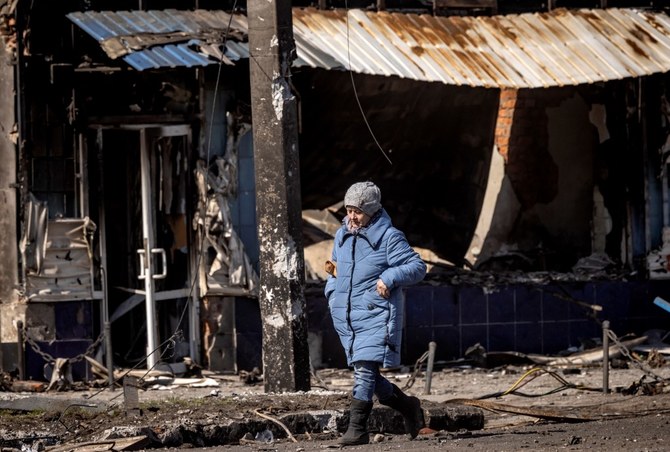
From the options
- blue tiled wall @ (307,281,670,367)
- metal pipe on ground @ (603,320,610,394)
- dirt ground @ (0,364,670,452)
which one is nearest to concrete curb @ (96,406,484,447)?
dirt ground @ (0,364,670,452)

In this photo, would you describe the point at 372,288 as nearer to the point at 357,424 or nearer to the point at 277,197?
the point at 357,424

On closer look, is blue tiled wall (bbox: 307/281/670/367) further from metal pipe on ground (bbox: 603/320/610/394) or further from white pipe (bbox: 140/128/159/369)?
metal pipe on ground (bbox: 603/320/610/394)

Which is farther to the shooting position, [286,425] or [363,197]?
[286,425]

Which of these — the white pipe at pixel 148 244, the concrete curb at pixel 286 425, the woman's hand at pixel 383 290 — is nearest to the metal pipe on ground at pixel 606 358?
the concrete curb at pixel 286 425

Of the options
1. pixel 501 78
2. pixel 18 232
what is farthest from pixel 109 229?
pixel 501 78

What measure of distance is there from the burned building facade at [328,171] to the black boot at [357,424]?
120 inches

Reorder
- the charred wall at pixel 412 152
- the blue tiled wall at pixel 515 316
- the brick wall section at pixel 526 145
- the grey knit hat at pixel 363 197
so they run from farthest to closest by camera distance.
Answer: the brick wall section at pixel 526 145, the charred wall at pixel 412 152, the blue tiled wall at pixel 515 316, the grey knit hat at pixel 363 197

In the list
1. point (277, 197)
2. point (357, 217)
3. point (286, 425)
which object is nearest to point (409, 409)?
point (286, 425)

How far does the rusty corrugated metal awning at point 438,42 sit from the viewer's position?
1450 cm

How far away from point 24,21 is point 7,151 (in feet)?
3.93

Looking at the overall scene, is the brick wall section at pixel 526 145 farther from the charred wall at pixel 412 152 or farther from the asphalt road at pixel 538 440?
the asphalt road at pixel 538 440

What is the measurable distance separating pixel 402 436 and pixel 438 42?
6.07 m

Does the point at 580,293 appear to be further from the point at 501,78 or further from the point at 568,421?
the point at 568,421

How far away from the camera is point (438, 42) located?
1622cm
